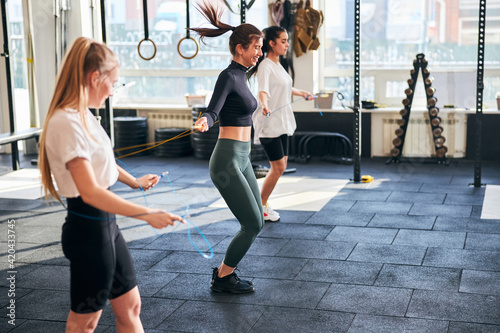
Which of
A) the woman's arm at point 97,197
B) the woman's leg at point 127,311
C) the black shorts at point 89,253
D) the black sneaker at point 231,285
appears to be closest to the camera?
the woman's arm at point 97,197

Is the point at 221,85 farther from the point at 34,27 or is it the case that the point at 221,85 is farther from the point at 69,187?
the point at 34,27

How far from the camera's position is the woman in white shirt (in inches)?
171

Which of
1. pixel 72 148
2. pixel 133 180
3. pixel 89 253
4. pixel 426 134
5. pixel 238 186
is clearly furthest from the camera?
pixel 426 134

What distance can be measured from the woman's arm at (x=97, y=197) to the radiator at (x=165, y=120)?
6.44 meters

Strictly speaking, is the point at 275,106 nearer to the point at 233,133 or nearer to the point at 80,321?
the point at 233,133

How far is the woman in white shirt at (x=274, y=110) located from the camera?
4348 mm

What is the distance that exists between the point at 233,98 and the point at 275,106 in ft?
5.09

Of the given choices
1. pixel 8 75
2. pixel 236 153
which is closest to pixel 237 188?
pixel 236 153

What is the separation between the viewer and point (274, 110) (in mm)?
4566

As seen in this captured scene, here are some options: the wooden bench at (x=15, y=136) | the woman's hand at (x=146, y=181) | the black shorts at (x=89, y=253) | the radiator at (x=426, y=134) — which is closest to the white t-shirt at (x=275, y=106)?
the woman's hand at (x=146, y=181)

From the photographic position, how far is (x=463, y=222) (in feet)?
15.0

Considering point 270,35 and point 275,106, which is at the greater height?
point 270,35

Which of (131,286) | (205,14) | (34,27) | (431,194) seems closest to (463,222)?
(431,194)

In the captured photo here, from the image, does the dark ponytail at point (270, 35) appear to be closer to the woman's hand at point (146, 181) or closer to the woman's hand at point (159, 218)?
the woman's hand at point (146, 181)
